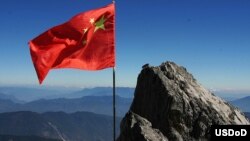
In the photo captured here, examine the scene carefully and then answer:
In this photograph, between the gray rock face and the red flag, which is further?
the gray rock face

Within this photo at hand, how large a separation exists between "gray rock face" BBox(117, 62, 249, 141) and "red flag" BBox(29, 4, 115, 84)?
5382mm

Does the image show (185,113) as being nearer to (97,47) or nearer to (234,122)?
(234,122)

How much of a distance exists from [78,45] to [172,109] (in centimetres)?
984

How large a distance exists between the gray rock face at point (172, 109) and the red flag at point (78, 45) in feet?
17.7

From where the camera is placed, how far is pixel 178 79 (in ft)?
107

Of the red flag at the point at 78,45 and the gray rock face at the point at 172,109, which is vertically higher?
the red flag at the point at 78,45

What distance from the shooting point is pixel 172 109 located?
96.2 ft

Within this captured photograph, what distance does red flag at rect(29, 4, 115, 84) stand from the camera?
76.9 feet

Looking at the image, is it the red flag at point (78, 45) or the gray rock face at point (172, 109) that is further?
the gray rock face at point (172, 109)

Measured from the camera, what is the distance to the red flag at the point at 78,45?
76.9ft

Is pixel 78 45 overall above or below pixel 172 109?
above

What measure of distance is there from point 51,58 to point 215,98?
16.6m

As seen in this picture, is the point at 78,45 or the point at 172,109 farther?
the point at 172,109

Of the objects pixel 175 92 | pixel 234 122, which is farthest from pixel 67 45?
pixel 234 122
